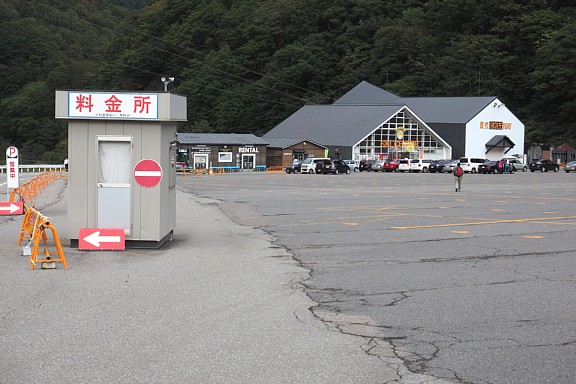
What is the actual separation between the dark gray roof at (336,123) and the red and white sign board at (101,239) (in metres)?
74.1

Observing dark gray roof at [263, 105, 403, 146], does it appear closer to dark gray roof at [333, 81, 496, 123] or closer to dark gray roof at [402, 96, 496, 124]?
dark gray roof at [333, 81, 496, 123]

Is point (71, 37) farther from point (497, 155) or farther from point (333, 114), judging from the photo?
point (497, 155)

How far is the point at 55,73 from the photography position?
13425 cm

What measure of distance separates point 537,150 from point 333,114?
27.4m

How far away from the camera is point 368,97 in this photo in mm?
111750

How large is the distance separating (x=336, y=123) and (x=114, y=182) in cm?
8287

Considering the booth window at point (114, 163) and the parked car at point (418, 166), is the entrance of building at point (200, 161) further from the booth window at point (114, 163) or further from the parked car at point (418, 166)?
the booth window at point (114, 163)

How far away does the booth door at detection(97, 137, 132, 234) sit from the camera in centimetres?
1521

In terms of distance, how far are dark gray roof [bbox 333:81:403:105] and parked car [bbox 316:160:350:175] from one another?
38.4 m

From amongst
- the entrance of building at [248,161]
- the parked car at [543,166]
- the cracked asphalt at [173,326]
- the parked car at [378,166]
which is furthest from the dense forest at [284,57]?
the cracked asphalt at [173,326]

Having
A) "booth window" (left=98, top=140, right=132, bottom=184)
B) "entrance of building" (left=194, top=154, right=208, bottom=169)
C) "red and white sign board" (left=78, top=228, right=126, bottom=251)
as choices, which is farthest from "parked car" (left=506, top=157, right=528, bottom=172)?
"red and white sign board" (left=78, top=228, right=126, bottom=251)

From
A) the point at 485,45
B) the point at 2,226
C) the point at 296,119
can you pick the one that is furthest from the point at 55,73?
the point at 2,226

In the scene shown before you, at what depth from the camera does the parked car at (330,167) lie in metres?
70.6

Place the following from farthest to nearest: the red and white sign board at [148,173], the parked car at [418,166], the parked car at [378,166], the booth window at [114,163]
A: the parked car at [378,166]
the parked car at [418,166]
the booth window at [114,163]
the red and white sign board at [148,173]
